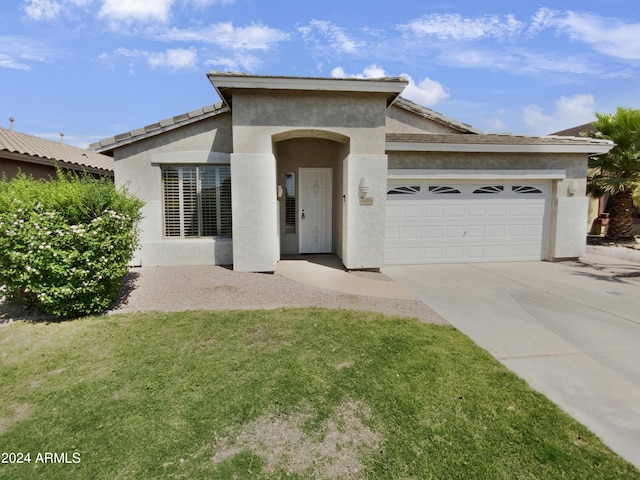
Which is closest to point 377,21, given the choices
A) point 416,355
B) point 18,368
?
point 416,355

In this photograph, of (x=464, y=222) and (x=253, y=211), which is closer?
(x=253, y=211)

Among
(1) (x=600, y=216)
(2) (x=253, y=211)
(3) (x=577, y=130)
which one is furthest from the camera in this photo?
(3) (x=577, y=130)

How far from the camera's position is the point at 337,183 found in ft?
35.6

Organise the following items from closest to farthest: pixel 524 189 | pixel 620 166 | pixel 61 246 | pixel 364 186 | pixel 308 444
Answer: pixel 308 444 < pixel 61 246 < pixel 364 186 < pixel 524 189 < pixel 620 166

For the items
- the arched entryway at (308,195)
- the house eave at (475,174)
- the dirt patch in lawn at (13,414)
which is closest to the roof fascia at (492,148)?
the house eave at (475,174)

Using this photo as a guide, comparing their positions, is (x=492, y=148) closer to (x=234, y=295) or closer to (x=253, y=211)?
(x=253, y=211)

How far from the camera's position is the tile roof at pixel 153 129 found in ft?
29.9

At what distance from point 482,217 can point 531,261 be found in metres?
2.15

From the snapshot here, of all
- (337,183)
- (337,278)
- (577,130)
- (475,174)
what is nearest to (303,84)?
(337,183)

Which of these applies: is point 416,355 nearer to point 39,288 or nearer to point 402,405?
point 402,405

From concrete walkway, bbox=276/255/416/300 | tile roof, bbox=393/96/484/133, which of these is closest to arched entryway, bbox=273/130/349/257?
concrete walkway, bbox=276/255/416/300

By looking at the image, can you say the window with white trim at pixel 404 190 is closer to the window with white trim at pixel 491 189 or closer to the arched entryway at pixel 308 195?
the arched entryway at pixel 308 195

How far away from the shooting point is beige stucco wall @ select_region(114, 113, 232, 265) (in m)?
9.36

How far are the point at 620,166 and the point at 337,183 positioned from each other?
1138cm
